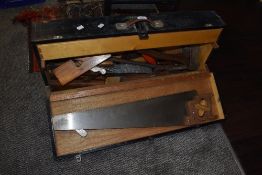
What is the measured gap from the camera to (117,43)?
1236 mm

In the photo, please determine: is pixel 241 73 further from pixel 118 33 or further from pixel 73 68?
pixel 73 68

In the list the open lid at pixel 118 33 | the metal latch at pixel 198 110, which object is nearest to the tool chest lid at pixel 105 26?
the open lid at pixel 118 33

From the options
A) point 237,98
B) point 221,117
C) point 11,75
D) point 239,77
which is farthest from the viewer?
point 239,77

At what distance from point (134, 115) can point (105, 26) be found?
19.9 inches

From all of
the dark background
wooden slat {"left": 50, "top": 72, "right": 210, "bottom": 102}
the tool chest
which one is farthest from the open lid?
the dark background

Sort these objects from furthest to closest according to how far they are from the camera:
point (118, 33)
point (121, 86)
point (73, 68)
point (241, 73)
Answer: point (241, 73) < point (121, 86) < point (73, 68) < point (118, 33)

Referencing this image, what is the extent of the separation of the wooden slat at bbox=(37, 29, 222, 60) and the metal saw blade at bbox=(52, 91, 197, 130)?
0.32 meters

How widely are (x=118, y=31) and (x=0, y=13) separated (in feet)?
4.59

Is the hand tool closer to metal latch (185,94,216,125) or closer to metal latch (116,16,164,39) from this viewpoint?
metal latch (116,16,164,39)

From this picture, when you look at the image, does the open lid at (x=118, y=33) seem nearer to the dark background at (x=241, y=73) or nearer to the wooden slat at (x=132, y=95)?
the wooden slat at (x=132, y=95)

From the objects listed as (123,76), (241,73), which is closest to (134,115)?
(123,76)

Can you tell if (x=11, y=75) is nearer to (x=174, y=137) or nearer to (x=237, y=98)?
(x=174, y=137)

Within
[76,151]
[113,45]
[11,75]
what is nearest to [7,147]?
[76,151]

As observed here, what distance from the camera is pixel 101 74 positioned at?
1419 millimetres
